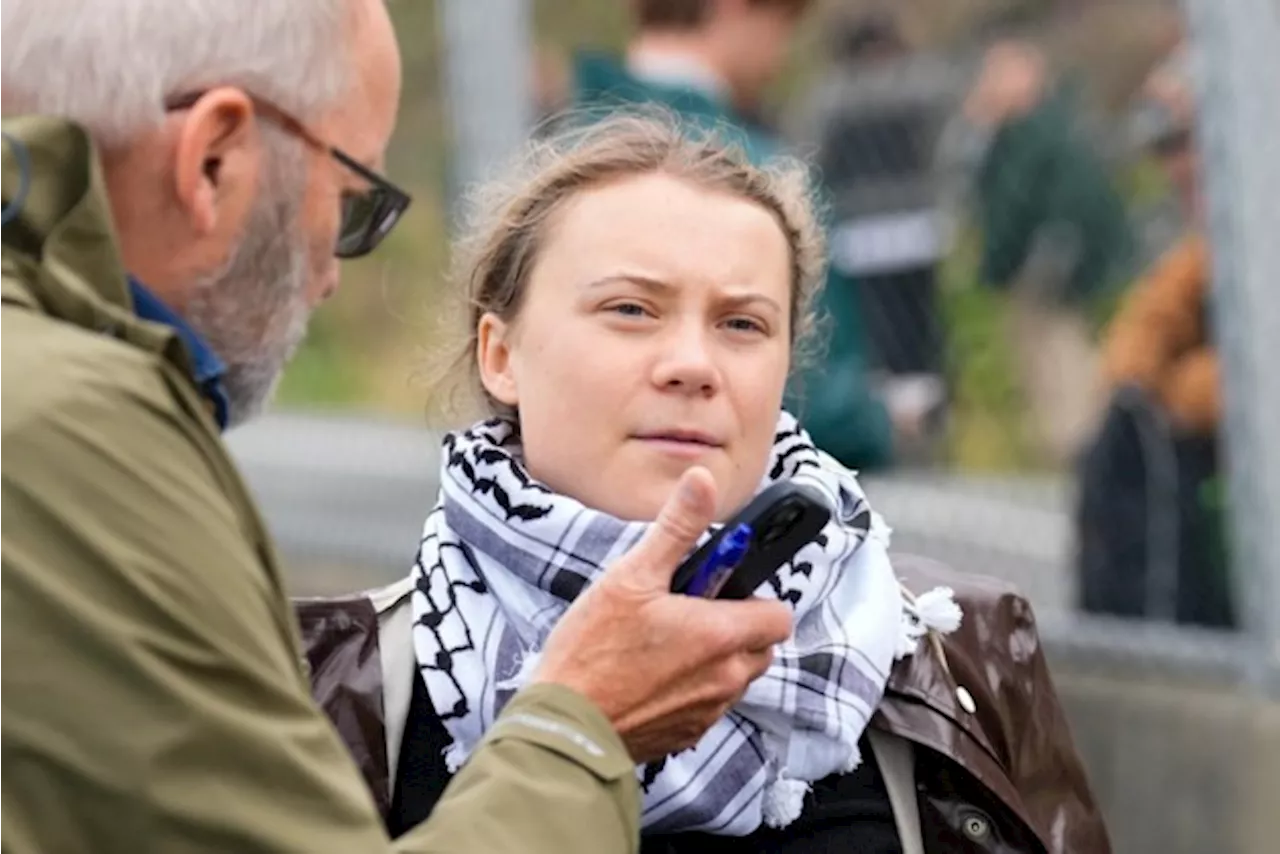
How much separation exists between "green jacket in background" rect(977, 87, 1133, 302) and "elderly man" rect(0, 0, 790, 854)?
23.3ft

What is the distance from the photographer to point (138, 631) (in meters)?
1.79

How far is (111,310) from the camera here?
1.95 metres

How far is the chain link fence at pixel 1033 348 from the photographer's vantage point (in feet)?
15.7

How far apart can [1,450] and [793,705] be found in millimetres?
954

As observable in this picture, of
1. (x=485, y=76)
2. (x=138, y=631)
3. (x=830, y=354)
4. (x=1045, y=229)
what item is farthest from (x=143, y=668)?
(x=1045, y=229)

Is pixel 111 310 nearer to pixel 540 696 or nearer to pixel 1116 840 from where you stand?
pixel 540 696

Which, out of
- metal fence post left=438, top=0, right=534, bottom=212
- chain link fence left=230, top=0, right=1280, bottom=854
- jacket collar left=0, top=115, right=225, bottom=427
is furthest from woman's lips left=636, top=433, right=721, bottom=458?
metal fence post left=438, top=0, right=534, bottom=212

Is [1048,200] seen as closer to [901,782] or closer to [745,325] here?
[745,325]

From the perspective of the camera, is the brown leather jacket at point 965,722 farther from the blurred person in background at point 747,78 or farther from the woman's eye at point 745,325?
the blurred person in background at point 747,78

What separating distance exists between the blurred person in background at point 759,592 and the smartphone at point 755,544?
0.96 feet

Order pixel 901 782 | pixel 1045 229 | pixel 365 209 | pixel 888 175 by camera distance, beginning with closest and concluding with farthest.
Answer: pixel 365 209, pixel 901 782, pixel 888 175, pixel 1045 229

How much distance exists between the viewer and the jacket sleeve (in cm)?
177

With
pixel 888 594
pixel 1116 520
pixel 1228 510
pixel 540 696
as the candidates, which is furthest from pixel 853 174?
pixel 540 696

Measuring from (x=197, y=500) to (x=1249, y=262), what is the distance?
10.6 ft
